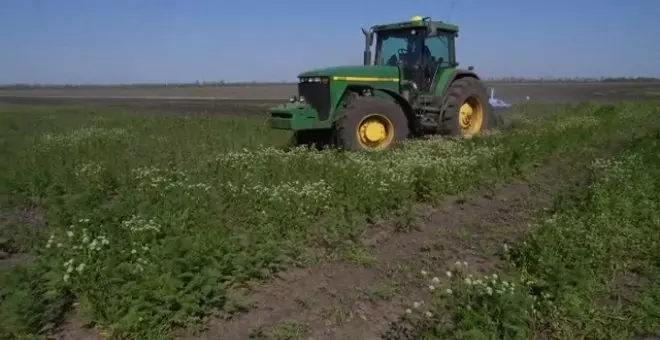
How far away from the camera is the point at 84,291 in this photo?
409 cm

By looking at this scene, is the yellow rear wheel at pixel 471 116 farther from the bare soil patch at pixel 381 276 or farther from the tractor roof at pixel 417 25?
the bare soil patch at pixel 381 276

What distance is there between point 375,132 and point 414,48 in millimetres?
2259

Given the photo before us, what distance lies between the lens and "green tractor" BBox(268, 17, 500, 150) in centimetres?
1024

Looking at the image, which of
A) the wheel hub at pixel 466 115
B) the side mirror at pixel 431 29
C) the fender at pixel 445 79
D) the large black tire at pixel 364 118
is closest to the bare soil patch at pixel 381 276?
the large black tire at pixel 364 118

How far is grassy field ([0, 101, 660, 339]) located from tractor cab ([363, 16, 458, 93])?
2250mm

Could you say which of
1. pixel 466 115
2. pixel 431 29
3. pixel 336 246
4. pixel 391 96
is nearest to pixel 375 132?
pixel 391 96

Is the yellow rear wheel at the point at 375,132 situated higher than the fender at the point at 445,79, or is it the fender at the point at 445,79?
the fender at the point at 445,79

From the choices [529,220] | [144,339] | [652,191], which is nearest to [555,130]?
[652,191]

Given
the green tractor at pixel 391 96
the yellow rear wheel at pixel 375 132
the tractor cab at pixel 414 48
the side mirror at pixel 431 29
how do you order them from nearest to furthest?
the green tractor at pixel 391 96
the yellow rear wheel at pixel 375 132
the side mirror at pixel 431 29
the tractor cab at pixel 414 48

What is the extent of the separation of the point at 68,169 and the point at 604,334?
26.5 ft

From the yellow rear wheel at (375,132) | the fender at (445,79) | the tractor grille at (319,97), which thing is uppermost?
the fender at (445,79)

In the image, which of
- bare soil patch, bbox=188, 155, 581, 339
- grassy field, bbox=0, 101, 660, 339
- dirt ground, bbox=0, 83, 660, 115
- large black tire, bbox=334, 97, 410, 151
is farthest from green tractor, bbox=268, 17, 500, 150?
dirt ground, bbox=0, 83, 660, 115

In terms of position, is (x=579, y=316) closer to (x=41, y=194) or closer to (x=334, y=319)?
(x=334, y=319)

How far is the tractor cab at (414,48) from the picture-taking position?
37.3 ft
